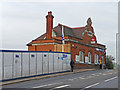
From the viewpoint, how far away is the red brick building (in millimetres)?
36344

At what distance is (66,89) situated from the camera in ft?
45.3

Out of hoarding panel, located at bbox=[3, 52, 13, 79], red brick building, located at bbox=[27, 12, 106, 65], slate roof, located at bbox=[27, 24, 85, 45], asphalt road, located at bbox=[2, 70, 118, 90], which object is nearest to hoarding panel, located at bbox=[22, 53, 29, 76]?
hoarding panel, located at bbox=[3, 52, 13, 79]

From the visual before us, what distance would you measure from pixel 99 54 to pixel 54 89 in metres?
39.0

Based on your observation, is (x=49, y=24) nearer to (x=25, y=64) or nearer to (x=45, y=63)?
(x=45, y=63)

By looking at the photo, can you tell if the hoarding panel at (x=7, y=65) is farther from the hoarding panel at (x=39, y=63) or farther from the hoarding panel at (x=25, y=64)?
the hoarding panel at (x=39, y=63)

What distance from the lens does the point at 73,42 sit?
37906 millimetres

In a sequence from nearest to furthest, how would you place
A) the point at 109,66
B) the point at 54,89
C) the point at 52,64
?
1. the point at 54,89
2. the point at 52,64
3. the point at 109,66

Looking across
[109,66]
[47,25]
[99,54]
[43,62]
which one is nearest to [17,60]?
[43,62]

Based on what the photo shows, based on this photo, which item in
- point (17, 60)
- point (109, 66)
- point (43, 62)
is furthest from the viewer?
point (109, 66)

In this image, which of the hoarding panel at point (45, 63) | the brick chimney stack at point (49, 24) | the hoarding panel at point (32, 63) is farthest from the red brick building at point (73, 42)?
the hoarding panel at point (32, 63)

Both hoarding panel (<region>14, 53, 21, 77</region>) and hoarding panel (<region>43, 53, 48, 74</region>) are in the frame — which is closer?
hoarding panel (<region>14, 53, 21, 77</region>)

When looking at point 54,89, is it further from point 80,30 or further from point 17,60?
point 80,30

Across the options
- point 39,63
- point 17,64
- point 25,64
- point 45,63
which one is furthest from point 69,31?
point 17,64

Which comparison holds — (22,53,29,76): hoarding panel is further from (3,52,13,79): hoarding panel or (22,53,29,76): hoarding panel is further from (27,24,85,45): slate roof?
(27,24,85,45): slate roof
